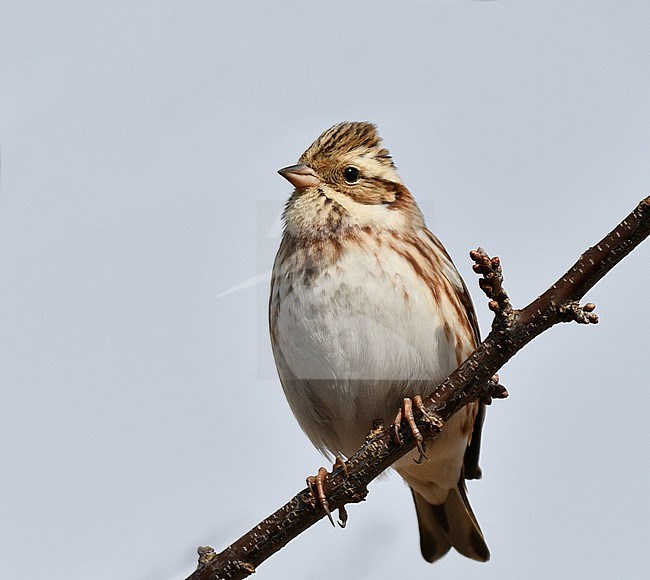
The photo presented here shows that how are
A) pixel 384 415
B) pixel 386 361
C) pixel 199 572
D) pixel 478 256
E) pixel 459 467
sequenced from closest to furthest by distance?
pixel 478 256 < pixel 199 572 < pixel 386 361 < pixel 384 415 < pixel 459 467

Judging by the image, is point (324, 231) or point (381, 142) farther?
point (381, 142)

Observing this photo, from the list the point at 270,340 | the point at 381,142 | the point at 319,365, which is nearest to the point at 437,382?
the point at 319,365

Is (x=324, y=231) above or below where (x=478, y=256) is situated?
above

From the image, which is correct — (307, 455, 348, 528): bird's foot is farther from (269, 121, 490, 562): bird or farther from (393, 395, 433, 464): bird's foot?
(269, 121, 490, 562): bird

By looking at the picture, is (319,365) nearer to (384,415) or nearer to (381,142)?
(384,415)

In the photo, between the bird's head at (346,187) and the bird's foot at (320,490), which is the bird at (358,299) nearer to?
the bird's head at (346,187)

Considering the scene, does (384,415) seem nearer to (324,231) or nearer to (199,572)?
(324,231)

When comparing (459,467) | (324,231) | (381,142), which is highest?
(381,142)

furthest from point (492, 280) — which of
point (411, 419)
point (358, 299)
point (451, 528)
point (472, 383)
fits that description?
point (451, 528)

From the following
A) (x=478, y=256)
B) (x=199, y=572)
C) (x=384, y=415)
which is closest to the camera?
(x=478, y=256)
